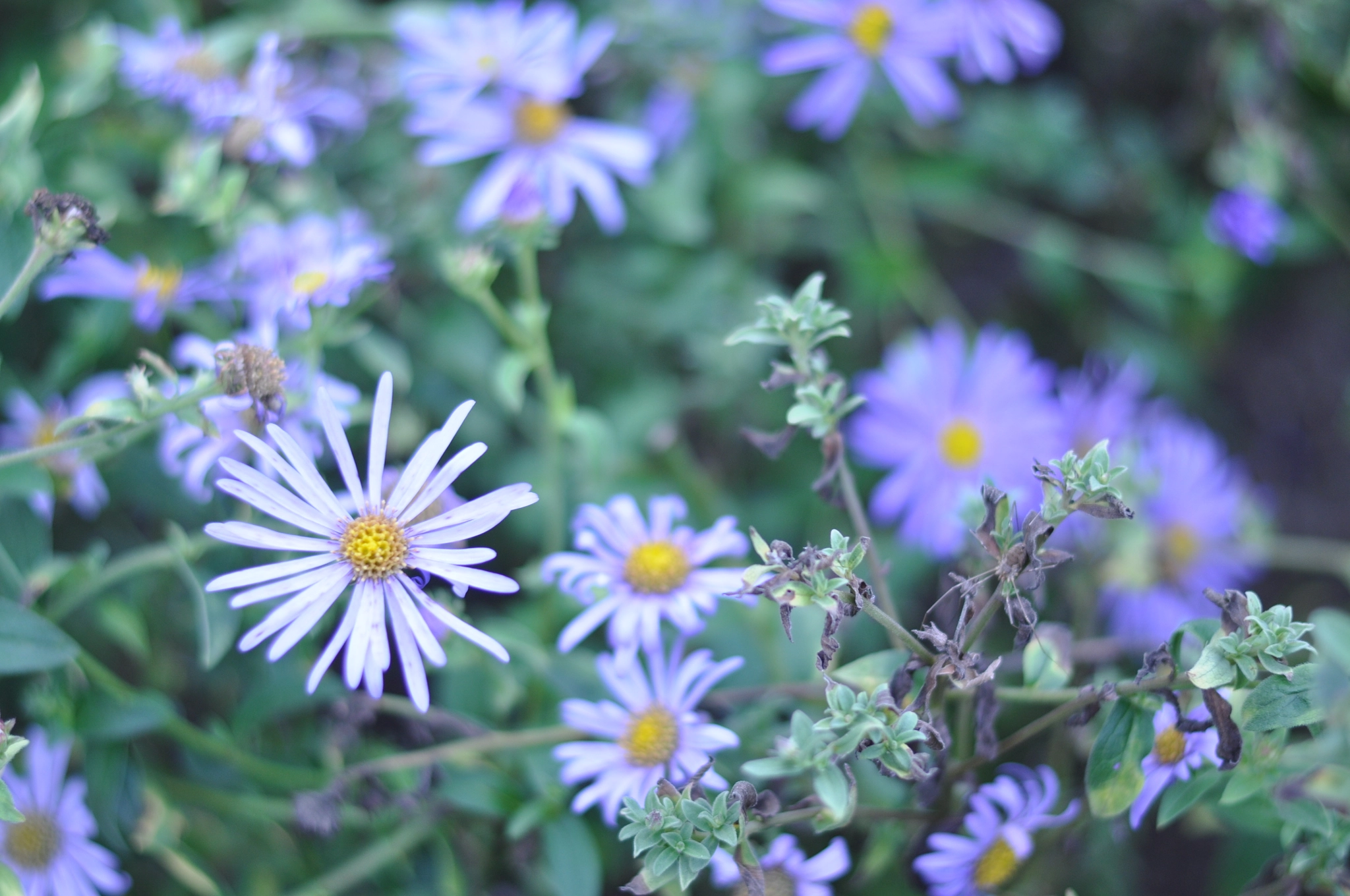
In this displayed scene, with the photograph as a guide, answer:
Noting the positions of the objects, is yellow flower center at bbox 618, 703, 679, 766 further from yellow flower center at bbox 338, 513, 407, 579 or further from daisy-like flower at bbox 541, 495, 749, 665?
yellow flower center at bbox 338, 513, 407, 579

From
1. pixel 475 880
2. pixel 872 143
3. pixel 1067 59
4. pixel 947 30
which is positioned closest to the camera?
pixel 475 880

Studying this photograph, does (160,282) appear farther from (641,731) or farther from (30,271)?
(641,731)

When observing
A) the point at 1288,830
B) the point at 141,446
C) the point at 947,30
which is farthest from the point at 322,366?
the point at 1288,830

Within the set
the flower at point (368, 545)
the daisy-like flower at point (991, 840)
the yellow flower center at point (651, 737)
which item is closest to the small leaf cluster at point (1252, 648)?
the daisy-like flower at point (991, 840)

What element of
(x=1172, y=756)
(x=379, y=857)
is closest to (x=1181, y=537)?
(x=1172, y=756)

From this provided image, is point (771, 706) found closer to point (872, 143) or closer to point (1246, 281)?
point (872, 143)
